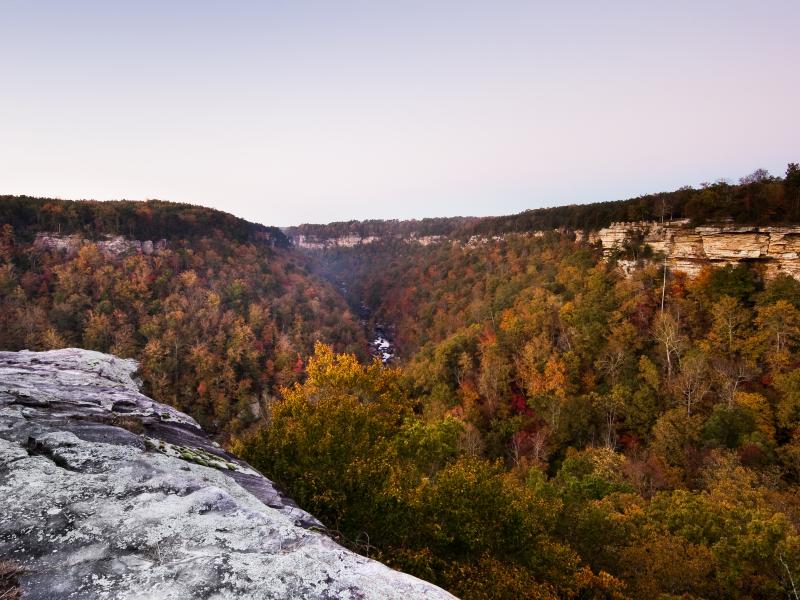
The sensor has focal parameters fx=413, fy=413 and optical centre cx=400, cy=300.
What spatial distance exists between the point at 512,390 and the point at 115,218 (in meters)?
105

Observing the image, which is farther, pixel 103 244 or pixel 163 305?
pixel 103 244

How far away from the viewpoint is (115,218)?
10462 centimetres

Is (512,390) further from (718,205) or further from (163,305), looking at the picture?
(163,305)

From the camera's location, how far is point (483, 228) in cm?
13312

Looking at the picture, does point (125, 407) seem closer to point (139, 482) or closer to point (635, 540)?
point (139, 482)

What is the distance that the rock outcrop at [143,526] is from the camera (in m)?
4.66

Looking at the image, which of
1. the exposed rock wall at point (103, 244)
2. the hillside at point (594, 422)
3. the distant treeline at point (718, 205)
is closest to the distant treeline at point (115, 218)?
the exposed rock wall at point (103, 244)

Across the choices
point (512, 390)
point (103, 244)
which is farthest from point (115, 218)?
point (512, 390)

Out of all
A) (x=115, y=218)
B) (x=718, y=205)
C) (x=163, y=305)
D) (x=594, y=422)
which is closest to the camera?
(x=594, y=422)

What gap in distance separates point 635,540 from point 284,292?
11340 centimetres

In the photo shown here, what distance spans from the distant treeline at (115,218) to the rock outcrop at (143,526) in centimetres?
11411

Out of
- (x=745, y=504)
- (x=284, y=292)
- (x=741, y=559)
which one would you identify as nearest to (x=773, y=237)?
(x=745, y=504)

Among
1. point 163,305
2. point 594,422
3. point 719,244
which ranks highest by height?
point 719,244

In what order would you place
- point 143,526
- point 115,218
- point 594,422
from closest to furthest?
point 143,526
point 594,422
point 115,218
